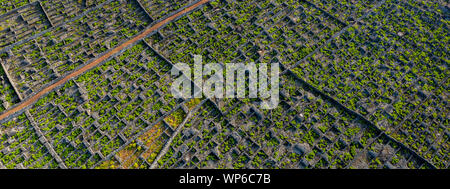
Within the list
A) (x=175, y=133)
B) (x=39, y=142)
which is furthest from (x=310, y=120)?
(x=39, y=142)

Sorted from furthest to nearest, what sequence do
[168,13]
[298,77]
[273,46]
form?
[168,13]
[273,46]
[298,77]

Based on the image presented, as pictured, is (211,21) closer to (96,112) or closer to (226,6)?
(226,6)

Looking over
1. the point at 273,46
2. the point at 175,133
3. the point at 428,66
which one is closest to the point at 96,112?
the point at 175,133

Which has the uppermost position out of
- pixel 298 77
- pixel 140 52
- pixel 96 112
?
pixel 140 52

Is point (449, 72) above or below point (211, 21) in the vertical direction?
below

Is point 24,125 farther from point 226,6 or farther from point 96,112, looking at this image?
point 226,6

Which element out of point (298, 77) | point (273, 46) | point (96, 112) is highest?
point (96, 112)

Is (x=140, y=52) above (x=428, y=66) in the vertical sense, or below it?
above

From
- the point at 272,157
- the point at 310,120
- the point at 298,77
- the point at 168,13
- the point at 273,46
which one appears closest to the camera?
the point at 272,157

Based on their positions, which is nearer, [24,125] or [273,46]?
[24,125]
